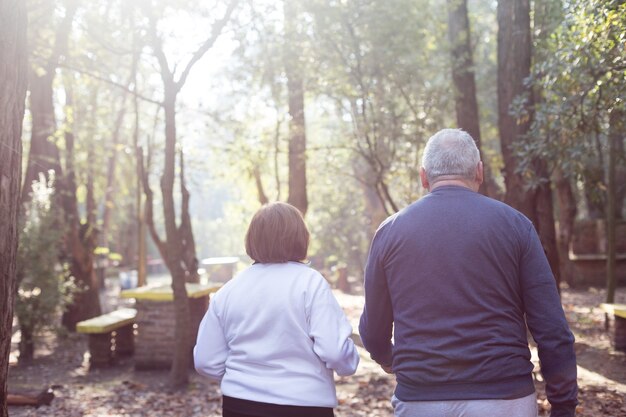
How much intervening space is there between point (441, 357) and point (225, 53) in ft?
42.2

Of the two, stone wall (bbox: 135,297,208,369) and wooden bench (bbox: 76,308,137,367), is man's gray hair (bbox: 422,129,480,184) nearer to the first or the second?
stone wall (bbox: 135,297,208,369)

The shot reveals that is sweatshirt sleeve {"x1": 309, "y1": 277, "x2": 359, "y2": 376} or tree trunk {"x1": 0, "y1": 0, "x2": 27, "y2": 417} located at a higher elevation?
tree trunk {"x1": 0, "y1": 0, "x2": 27, "y2": 417}

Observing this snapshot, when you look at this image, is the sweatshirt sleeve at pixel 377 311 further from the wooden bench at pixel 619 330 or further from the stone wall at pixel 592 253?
the stone wall at pixel 592 253

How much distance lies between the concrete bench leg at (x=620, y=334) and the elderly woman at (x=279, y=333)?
7505 mm

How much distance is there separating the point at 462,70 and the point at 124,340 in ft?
22.6

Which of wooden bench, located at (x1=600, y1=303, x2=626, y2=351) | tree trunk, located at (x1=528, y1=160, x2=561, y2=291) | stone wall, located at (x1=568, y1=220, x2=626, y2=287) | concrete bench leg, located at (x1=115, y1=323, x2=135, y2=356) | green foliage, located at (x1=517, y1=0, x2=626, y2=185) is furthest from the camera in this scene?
stone wall, located at (x1=568, y1=220, x2=626, y2=287)

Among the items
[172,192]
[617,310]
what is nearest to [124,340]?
[172,192]

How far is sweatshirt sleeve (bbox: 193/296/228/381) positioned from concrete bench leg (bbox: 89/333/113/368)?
7.60 metres

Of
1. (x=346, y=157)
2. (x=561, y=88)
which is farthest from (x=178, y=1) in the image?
(x=346, y=157)

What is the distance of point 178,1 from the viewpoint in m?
9.46

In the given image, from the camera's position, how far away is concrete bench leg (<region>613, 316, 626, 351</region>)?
384 inches

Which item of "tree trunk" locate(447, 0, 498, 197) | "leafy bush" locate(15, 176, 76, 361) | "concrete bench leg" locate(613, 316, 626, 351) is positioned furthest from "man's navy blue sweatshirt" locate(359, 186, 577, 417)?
"leafy bush" locate(15, 176, 76, 361)

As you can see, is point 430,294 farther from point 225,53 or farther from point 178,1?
point 225,53

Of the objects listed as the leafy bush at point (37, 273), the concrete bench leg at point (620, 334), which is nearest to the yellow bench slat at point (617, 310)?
the concrete bench leg at point (620, 334)
